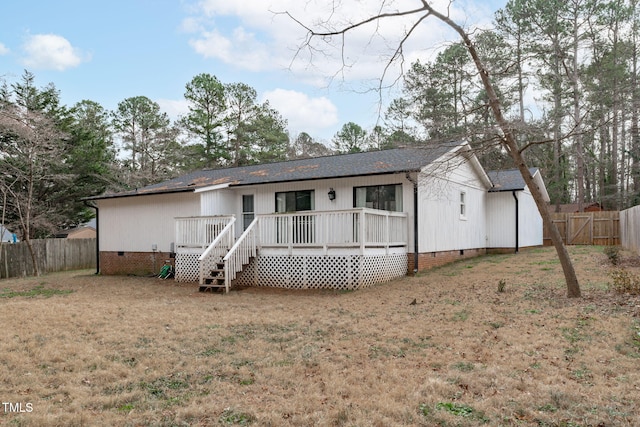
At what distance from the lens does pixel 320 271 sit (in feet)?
38.8

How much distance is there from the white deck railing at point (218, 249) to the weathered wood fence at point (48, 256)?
12180 millimetres

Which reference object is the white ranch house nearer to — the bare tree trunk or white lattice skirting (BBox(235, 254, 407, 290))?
white lattice skirting (BBox(235, 254, 407, 290))

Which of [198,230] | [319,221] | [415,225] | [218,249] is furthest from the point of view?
[198,230]

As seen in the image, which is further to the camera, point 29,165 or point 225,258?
point 29,165

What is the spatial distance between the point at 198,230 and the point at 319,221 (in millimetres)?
4051

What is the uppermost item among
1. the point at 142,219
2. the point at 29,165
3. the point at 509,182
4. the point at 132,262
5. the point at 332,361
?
the point at 29,165

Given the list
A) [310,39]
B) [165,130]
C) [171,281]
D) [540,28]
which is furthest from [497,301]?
[165,130]

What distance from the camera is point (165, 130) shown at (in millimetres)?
32688

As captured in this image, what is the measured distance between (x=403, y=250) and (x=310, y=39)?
6862 mm

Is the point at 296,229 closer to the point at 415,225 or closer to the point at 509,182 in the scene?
the point at 415,225

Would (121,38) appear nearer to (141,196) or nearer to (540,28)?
(141,196)

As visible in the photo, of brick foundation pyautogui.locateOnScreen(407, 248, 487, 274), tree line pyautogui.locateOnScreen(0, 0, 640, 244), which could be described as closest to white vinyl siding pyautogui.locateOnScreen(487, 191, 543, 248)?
tree line pyautogui.locateOnScreen(0, 0, 640, 244)

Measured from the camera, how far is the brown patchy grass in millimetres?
3785

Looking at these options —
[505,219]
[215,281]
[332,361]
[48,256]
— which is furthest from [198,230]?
[505,219]
